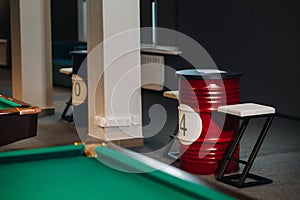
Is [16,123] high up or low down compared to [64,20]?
down

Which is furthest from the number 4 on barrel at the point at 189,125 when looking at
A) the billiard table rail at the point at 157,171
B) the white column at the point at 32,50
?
the white column at the point at 32,50

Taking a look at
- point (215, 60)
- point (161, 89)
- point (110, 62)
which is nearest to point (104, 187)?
point (110, 62)

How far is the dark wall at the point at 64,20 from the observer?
12.8 m

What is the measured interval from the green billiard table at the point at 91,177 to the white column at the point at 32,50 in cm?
515

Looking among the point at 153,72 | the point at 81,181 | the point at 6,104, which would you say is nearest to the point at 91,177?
the point at 81,181

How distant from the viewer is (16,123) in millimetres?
4312

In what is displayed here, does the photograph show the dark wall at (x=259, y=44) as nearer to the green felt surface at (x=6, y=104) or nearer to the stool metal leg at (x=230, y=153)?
the stool metal leg at (x=230, y=153)

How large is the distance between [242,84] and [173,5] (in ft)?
6.46

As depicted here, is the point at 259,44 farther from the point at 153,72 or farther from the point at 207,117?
the point at 207,117

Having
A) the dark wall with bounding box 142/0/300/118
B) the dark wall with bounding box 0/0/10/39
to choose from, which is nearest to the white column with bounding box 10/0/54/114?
the dark wall with bounding box 142/0/300/118

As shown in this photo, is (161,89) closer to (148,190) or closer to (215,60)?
(215,60)

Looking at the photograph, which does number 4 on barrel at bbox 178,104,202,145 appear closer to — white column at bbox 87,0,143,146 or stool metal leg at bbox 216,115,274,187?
stool metal leg at bbox 216,115,274,187

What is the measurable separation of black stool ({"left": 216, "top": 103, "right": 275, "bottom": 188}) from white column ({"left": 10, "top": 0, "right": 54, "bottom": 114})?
12.2 ft

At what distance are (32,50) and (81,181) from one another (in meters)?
5.57
